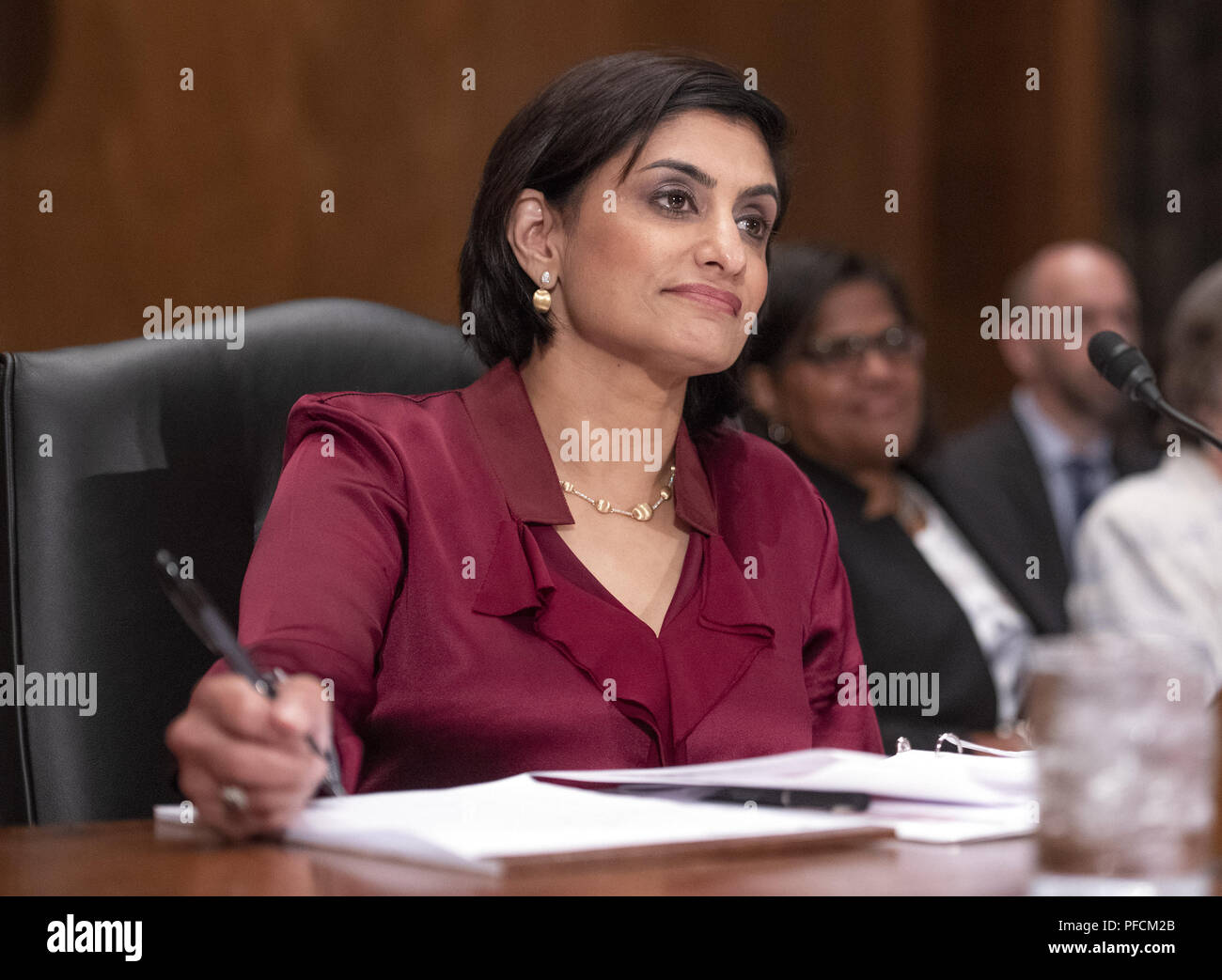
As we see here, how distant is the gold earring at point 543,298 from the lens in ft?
4.66

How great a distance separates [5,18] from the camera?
7.22 feet

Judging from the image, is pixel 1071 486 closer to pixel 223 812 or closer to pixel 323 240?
pixel 323 240

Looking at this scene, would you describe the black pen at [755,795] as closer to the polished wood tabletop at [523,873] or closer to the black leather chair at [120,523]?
the polished wood tabletop at [523,873]

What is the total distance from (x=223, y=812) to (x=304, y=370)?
2.38 feet

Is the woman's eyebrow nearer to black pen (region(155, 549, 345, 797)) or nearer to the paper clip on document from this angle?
the paper clip on document

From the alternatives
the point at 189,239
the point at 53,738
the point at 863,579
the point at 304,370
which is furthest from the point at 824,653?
the point at 189,239

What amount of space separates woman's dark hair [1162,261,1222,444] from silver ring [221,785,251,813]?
7.14 ft

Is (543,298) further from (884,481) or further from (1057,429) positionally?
(1057,429)

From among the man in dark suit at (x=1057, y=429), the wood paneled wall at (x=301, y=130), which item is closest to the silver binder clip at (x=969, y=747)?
the wood paneled wall at (x=301, y=130)

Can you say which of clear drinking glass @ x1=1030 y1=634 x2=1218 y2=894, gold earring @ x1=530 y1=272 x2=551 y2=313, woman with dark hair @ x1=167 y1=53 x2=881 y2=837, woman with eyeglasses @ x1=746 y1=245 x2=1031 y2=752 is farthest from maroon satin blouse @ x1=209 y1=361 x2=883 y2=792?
woman with eyeglasses @ x1=746 y1=245 x2=1031 y2=752

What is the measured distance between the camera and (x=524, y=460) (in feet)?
4.19

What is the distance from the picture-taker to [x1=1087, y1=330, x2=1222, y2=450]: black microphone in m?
1.10

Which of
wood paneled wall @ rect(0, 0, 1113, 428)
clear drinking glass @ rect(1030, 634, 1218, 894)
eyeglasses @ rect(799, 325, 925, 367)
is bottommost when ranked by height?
clear drinking glass @ rect(1030, 634, 1218, 894)

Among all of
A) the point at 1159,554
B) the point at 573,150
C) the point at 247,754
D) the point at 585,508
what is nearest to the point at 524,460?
the point at 585,508
